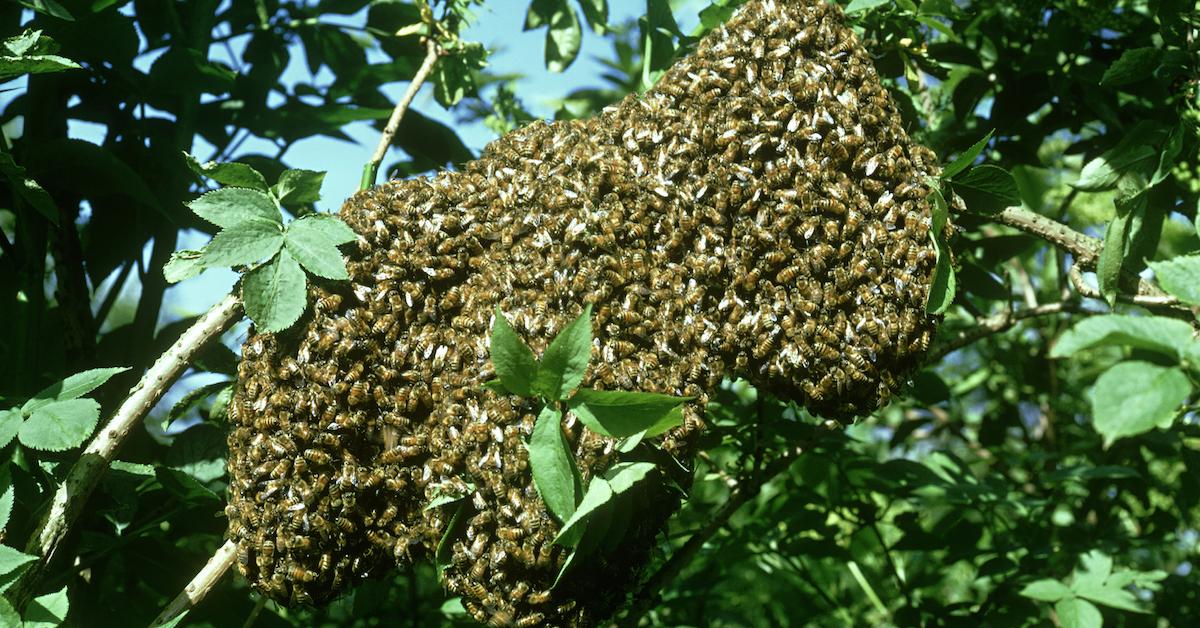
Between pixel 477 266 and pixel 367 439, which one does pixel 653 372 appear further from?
pixel 367 439

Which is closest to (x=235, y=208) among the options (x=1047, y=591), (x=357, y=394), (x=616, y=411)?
(x=357, y=394)

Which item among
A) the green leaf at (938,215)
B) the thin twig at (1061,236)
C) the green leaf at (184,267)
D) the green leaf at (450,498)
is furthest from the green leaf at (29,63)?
the thin twig at (1061,236)

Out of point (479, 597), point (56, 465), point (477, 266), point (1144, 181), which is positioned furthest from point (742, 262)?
point (56, 465)

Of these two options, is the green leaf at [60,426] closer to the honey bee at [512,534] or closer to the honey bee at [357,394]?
the honey bee at [357,394]

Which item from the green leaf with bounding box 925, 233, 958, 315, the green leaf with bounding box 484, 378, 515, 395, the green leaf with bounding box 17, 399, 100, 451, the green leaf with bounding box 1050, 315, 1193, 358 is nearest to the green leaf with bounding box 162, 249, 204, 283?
the green leaf with bounding box 17, 399, 100, 451

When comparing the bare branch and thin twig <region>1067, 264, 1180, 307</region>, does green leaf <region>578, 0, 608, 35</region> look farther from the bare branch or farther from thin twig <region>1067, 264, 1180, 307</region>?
thin twig <region>1067, 264, 1180, 307</region>
